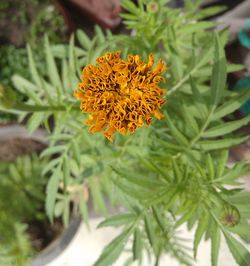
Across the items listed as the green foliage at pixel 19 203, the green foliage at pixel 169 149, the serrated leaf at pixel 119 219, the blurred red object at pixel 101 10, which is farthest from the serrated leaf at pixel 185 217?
the blurred red object at pixel 101 10

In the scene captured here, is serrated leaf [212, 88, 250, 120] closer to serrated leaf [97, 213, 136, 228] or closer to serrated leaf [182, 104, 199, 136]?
serrated leaf [182, 104, 199, 136]

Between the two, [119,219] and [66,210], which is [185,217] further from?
[66,210]

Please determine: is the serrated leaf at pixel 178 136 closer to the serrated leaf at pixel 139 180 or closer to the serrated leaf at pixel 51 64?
the serrated leaf at pixel 139 180

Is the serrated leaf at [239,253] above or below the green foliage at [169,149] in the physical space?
below

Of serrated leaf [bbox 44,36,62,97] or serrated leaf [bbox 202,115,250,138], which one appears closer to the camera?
serrated leaf [bbox 202,115,250,138]

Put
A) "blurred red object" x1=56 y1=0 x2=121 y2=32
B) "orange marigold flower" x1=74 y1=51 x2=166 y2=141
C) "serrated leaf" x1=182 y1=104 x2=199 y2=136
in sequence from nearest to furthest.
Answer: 1. "orange marigold flower" x1=74 y1=51 x2=166 y2=141
2. "serrated leaf" x1=182 y1=104 x2=199 y2=136
3. "blurred red object" x1=56 y1=0 x2=121 y2=32

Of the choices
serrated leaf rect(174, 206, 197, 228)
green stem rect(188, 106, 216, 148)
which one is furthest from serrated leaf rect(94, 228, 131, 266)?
green stem rect(188, 106, 216, 148)

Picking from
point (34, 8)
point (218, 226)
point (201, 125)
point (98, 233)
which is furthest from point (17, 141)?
point (218, 226)
